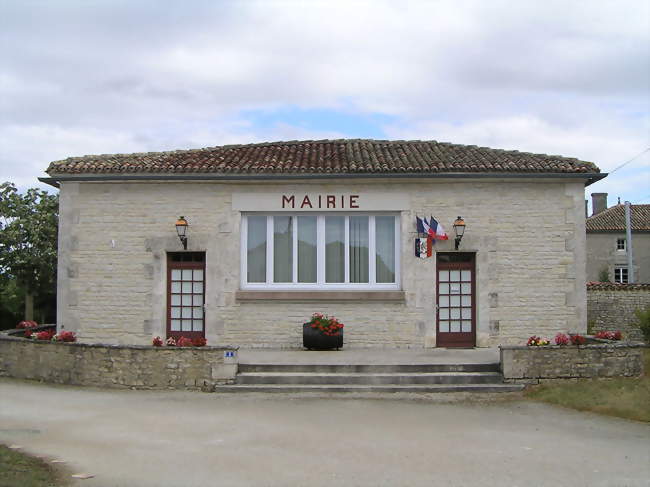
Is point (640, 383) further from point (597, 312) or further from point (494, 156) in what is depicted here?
point (597, 312)

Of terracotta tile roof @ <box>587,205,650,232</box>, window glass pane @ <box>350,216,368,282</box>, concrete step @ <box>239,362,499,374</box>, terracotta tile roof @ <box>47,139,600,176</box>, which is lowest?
concrete step @ <box>239,362,499,374</box>

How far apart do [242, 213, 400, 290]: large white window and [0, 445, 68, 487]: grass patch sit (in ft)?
26.9

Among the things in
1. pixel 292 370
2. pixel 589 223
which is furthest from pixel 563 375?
pixel 589 223

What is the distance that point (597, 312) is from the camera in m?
27.7

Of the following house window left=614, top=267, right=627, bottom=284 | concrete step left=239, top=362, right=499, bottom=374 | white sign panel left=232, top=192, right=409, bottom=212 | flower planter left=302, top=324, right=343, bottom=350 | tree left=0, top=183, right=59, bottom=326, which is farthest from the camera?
house window left=614, top=267, right=627, bottom=284

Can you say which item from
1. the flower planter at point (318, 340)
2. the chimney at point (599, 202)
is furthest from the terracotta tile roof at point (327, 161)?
the chimney at point (599, 202)

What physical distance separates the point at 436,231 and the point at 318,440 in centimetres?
749

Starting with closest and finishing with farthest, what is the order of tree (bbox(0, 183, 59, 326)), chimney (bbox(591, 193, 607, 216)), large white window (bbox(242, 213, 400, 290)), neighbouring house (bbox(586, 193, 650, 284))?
large white window (bbox(242, 213, 400, 290))
tree (bbox(0, 183, 59, 326))
neighbouring house (bbox(586, 193, 650, 284))
chimney (bbox(591, 193, 607, 216))

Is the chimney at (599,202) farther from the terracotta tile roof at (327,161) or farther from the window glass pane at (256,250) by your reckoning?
the window glass pane at (256,250)

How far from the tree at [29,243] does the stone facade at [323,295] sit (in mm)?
5328

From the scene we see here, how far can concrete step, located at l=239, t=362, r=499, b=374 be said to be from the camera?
38.8ft

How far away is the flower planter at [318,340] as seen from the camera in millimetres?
14062

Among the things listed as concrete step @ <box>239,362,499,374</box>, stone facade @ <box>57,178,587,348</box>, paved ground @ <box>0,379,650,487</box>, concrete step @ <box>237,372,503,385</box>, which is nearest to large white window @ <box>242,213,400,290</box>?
stone facade @ <box>57,178,587,348</box>

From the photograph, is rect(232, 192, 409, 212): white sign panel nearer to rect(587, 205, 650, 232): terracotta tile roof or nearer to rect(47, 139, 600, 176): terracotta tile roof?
rect(47, 139, 600, 176): terracotta tile roof
